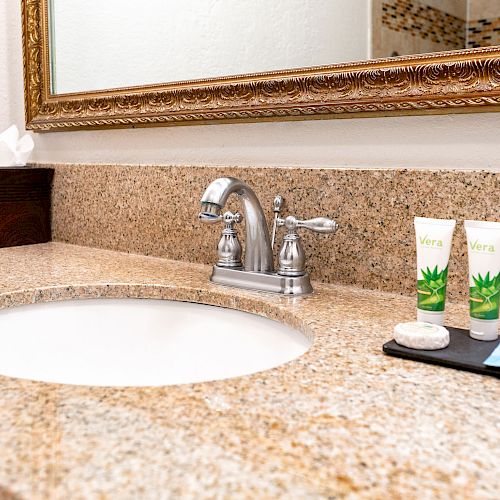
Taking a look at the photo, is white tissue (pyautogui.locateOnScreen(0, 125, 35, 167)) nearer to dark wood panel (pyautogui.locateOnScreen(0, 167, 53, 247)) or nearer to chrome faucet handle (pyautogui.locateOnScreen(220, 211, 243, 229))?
dark wood panel (pyautogui.locateOnScreen(0, 167, 53, 247))

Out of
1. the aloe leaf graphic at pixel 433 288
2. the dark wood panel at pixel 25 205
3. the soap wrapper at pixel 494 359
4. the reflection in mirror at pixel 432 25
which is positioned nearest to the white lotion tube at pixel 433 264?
the aloe leaf graphic at pixel 433 288

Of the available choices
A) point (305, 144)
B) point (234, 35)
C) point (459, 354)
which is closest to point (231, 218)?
point (305, 144)

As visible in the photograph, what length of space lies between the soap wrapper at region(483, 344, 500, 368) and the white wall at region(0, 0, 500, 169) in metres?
0.29

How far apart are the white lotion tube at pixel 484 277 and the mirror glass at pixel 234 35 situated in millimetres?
261

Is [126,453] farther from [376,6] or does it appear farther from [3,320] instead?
[376,6]

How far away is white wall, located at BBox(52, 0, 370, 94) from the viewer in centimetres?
90

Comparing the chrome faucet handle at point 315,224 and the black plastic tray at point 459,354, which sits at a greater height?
the chrome faucet handle at point 315,224

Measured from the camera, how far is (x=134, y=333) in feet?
3.11

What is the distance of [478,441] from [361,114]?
0.54 meters

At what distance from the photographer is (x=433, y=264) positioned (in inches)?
27.2

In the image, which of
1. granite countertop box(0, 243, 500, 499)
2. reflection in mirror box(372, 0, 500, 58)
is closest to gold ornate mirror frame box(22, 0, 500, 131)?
reflection in mirror box(372, 0, 500, 58)

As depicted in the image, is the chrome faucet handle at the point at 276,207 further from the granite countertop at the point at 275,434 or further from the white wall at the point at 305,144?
the granite countertop at the point at 275,434

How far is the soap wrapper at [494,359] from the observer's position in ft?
1.86

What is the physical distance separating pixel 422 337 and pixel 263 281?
319 millimetres
